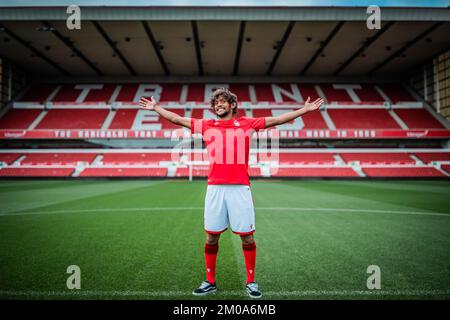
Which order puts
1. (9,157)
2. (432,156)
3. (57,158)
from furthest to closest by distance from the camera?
(57,158) → (432,156) → (9,157)

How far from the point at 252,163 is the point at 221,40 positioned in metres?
10.7

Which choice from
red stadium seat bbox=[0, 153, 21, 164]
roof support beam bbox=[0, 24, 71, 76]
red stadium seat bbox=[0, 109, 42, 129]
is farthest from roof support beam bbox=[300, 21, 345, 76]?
red stadium seat bbox=[0, 153, 21, 164]

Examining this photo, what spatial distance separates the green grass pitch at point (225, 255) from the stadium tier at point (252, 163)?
16633 millimetres

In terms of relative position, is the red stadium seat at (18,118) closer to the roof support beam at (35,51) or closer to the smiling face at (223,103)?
the roof support beam at (35,51)

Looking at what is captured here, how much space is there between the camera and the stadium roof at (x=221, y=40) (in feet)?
61.4

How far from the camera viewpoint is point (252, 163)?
1009 inches

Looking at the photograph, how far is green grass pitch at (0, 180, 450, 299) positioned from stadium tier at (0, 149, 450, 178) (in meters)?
16.6

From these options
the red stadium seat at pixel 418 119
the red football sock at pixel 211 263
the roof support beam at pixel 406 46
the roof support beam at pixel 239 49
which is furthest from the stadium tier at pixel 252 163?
the red football sock at pixel 211 263

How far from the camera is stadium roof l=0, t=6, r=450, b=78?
18719 mm

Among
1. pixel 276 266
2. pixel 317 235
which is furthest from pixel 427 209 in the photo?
pixel 276 266

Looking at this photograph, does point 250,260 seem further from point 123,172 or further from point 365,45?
point 365,45

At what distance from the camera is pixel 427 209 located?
801cm

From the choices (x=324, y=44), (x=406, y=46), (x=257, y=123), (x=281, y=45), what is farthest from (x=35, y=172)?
(x=406, y=46)

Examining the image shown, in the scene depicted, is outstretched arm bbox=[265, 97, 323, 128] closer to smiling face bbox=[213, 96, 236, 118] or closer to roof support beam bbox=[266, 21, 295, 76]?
smiling face bbox=[213, 96, 236, 118]
